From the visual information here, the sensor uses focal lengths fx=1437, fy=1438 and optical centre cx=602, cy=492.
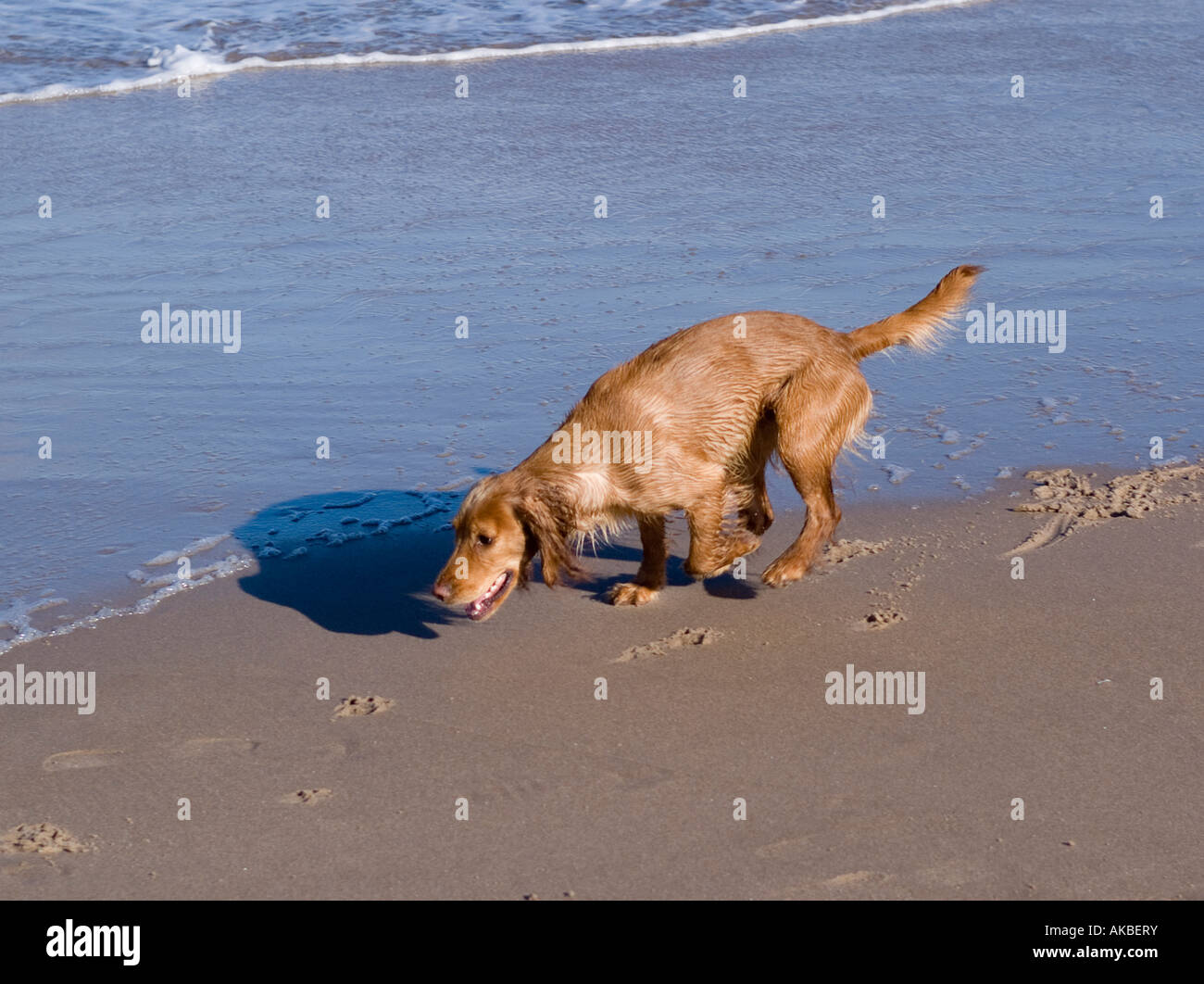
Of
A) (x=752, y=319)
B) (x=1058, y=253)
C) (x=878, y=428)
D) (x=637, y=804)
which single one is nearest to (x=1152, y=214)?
(x=1058, y=253)

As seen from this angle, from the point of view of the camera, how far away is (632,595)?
228 inches

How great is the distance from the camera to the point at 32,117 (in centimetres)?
1305

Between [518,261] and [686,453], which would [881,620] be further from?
[518,261]

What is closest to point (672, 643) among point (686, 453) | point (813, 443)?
point (686, 453)

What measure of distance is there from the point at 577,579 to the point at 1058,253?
Result: 4960 millimetres

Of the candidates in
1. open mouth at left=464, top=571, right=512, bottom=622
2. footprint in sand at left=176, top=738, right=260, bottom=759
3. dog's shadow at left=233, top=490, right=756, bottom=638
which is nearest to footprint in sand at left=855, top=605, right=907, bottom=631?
dog's shadow at left=233, top=490, right=756, bottom=638

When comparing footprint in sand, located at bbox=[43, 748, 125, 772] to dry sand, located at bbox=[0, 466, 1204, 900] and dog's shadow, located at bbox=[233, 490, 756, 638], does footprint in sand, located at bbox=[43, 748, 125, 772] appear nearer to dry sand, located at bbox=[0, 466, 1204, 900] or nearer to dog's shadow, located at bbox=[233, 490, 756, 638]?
dry sand, located at bbox=[0, 466, 1204, 900]

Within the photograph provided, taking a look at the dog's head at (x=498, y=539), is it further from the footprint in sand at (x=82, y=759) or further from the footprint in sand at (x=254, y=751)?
the footprint in sand at (x=82, y=759)

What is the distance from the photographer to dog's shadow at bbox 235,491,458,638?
5.73 meters

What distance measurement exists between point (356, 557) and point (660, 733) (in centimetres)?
197

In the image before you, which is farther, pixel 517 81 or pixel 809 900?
pixel 517 81

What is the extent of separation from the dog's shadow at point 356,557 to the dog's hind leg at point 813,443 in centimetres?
146

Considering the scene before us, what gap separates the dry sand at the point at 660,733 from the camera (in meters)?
4.02
